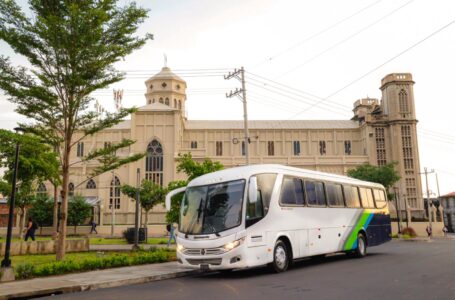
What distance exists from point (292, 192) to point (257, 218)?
229 centimetres

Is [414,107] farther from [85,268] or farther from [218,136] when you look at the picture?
[85,268]

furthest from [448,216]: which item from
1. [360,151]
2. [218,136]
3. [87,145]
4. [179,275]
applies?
[179,275]

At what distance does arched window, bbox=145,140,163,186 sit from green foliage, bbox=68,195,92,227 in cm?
1260

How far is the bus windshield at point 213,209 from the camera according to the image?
11211mm

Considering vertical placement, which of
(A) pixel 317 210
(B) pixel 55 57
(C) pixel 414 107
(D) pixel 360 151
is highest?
(C) pixel 414 107

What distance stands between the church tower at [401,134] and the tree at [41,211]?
165ft

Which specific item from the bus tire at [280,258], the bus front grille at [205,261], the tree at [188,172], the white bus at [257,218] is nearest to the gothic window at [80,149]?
the tree at [188,172]

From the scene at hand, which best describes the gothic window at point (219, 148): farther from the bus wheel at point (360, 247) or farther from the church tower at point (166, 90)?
the bus wheel at point (360, 247)

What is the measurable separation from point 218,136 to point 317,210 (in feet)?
179

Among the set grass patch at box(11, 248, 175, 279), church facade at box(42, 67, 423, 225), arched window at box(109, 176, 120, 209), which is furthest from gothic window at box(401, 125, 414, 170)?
grass patch at box(11, 248, 175, 279)

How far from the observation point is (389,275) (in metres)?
10.7

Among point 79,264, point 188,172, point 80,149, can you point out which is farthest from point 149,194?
point 80,149

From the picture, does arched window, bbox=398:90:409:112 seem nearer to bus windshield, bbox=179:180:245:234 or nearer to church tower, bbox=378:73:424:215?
church tower, bbox=378:73:424:215

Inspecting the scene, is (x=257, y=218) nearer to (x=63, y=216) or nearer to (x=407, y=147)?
(x=63, y=216)
